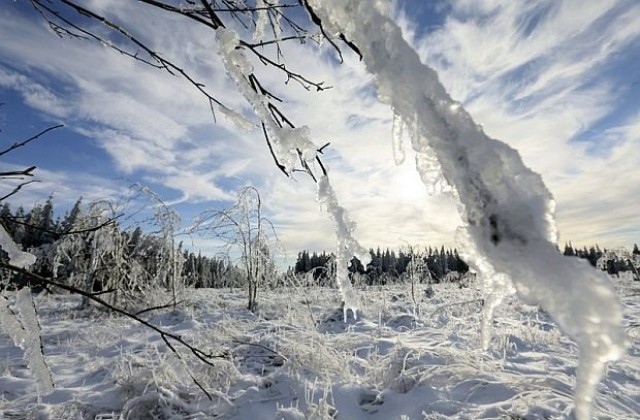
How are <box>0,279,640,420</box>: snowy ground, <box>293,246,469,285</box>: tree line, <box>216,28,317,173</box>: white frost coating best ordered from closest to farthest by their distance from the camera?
<box>216,28,317,173</box>: white frost coating < <box>0,279,640,420</box>: snowy ground < <box>293,246,469,285</box>: tree line

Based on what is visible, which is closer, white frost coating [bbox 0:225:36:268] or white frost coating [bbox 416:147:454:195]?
white frost coating [bbox 416:147:454:195]

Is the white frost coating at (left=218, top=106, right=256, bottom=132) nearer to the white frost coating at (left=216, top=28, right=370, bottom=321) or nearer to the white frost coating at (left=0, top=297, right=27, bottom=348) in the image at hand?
the white frost coating at (left=216, top=28, right=370, bottom=321)

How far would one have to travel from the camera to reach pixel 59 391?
3.52m

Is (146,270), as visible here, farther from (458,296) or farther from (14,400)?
(458,296)

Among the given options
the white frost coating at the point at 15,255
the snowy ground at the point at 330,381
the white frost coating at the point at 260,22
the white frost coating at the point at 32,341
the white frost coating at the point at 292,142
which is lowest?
the snowy ground at the point at 330,381

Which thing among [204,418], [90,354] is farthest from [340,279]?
[90,354]

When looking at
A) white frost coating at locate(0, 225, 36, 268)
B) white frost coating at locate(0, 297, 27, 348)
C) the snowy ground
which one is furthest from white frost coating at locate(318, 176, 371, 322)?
the snowy ground

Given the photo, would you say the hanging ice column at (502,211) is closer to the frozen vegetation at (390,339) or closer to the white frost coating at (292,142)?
the frozen vegetation at (390,339)

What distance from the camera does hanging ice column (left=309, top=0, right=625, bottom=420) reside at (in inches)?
15.7

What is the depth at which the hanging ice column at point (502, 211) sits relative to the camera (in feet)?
1.31

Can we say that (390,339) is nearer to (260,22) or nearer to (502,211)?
(260,22)

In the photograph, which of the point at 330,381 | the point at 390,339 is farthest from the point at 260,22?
the point at 390,339

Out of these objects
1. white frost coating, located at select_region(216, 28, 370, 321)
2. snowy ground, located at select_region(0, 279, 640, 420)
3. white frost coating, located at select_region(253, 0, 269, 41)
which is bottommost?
snowy ground, located at select_region(0, 279, 640, 420)

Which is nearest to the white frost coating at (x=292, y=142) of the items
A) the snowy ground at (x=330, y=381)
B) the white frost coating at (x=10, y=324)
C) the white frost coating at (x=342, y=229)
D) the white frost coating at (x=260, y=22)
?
the white frost coating at (x=342, y=229)
